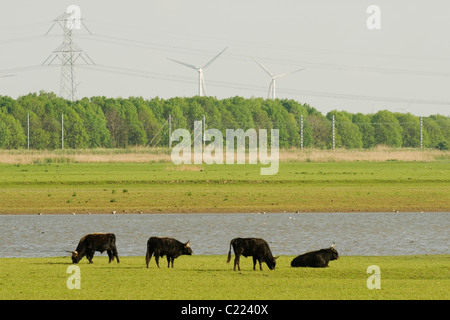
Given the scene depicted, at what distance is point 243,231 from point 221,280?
17.1 metres

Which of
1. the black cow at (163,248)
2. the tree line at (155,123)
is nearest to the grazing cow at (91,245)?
the black cow at (163,248)

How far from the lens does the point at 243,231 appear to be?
38188 mm

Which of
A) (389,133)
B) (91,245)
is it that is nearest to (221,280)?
(91,245)

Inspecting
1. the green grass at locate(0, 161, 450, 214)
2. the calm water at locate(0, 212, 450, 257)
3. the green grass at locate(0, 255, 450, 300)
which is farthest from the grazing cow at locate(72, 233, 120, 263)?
the green grass at locate(0, 161, 450, 214)

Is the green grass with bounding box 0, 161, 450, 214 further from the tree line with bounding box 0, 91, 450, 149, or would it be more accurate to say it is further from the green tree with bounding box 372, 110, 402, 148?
the green tree with bounding box 372, 110, 402, 148

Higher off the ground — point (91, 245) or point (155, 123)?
point (155, 123)

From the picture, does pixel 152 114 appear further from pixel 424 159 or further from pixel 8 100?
pixel 424 159

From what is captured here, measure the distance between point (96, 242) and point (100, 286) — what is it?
15.7ft

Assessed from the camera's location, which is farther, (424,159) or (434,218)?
(424,159)

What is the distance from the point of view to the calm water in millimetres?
31547

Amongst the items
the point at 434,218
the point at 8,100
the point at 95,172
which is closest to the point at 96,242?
the point at 434,218

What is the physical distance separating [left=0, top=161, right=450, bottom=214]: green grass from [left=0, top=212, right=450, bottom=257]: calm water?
9.94 ft

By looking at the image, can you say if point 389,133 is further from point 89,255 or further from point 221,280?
point 221,280
